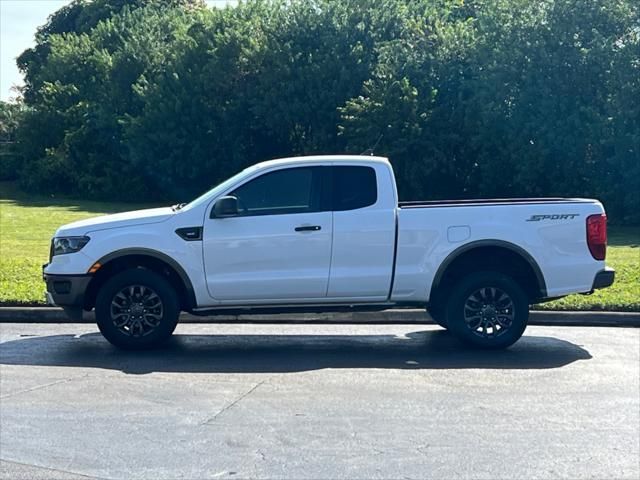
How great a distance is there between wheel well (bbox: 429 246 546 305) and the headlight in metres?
3.59

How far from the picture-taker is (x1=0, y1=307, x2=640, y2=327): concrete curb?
11617 millimetres

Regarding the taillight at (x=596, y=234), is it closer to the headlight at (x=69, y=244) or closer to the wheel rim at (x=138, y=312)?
the wheel rim at (x=138, y=312)

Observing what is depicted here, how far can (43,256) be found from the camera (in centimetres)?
1747

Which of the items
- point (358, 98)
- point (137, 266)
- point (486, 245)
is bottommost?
point (137, 266)

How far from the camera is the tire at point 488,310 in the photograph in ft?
32.3

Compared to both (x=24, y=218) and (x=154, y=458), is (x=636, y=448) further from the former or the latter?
(x=24, y=218)

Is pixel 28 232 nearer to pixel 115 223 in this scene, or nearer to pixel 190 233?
pixel 115 223

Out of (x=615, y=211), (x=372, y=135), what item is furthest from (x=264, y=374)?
(x=372, y=135)

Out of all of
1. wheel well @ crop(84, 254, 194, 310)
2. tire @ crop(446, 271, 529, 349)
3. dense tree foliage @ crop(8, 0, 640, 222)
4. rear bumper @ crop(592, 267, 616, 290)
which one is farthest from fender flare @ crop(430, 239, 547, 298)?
dense tree foliage @ crop(8, 0, 640, 222)

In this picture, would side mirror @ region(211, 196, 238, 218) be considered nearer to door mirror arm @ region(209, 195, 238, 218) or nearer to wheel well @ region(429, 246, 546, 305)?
door mirror arm @ region(209, 195, 238, 218)

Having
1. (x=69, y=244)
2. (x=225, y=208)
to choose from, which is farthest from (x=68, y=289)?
(x=225, y=208)

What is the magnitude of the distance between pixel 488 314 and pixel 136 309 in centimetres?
356

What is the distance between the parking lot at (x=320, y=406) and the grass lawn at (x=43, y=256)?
3.33ft

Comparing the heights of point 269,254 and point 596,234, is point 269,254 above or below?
below
